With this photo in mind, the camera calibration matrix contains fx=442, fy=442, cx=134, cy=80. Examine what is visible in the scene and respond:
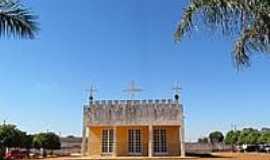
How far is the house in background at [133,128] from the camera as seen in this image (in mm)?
31641

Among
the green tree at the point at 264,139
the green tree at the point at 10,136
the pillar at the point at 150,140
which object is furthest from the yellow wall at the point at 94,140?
the green tree at the point at 264,139

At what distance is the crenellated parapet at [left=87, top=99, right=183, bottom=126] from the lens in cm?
3159

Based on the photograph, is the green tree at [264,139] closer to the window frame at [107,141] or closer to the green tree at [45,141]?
the green tree at [45,141]

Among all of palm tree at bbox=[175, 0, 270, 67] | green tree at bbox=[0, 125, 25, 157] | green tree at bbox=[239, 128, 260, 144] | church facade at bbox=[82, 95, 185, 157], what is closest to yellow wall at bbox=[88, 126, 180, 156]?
church facade at bbox=[82, 95, 185, 157]

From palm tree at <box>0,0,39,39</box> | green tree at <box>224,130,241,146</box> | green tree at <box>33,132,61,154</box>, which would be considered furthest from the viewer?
green tree at <box>224,130,241,146</box>

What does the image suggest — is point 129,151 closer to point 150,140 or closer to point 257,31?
point 150,140

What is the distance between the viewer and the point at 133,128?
3253 cm

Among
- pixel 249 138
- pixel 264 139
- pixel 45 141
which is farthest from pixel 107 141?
pixel 249 138

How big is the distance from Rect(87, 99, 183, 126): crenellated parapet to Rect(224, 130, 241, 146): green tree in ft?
129

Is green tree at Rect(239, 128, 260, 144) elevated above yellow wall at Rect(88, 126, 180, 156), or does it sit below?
above

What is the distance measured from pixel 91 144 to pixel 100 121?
1.90m

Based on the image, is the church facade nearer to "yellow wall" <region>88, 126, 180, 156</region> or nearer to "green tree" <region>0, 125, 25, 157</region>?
"yellow wall" <region>88, 126, 180, 156</region>

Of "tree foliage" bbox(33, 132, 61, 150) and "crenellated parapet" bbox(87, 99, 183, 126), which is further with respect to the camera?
"tree foliage" bbox(33, 132, 61, 150)

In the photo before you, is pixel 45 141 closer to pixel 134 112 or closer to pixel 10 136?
pixel 10 136
